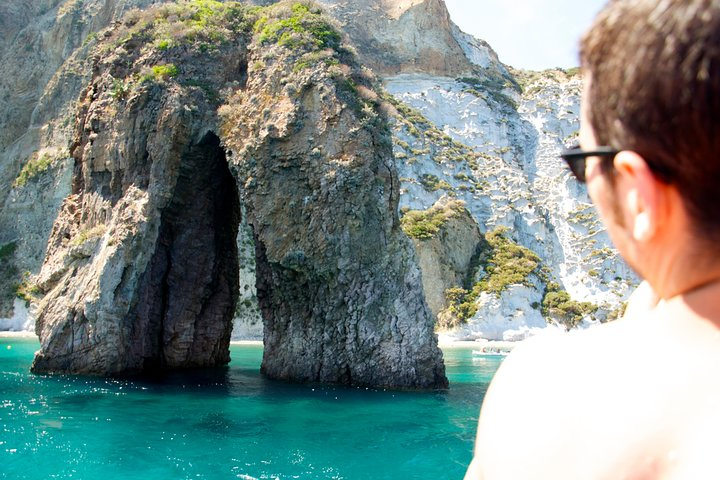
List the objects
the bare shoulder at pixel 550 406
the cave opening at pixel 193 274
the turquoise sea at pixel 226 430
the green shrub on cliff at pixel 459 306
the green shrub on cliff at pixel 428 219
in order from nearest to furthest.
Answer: the bare shoulder at pixel 550 406, the turquoise sea at pixel 226 430, the cave opening at pixel 193 274, the green shrub on cliff at pixel 459 306, the green shrub on cliff at pixel 428 219

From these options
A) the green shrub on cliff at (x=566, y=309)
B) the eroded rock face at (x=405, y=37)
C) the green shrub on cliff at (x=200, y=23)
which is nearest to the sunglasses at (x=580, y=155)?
the green shrub on cliff at (x=200, y=23)

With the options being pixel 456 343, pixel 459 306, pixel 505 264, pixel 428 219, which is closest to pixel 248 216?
pixel 456 343

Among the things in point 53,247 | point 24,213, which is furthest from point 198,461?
point 24,213

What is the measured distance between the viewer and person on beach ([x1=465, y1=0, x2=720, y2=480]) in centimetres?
78

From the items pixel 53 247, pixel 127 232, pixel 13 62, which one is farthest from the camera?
pixel 13 62

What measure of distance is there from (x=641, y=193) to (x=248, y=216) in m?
19.7

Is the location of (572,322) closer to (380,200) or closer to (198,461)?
(380,200)

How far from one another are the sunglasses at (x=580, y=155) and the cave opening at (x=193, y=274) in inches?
837

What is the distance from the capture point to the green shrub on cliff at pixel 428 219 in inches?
1970

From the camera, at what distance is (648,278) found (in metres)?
0.93

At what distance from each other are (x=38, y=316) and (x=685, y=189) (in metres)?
22.3

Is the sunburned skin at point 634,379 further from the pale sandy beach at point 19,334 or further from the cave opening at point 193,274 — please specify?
the pale sandy beach at point 19,334

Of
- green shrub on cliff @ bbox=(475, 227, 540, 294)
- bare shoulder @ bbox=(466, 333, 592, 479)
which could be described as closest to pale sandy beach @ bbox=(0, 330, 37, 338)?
green shrub on cliff @ bbox=(475, 227, 540, 294)

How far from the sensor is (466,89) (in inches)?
2766
